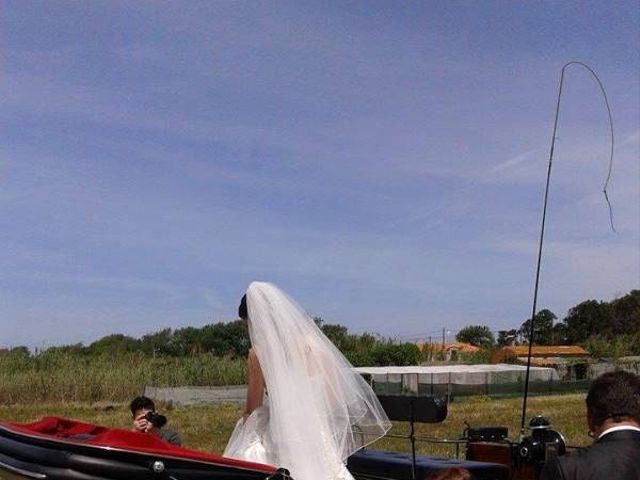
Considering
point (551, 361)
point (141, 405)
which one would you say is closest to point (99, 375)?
point (141, 405)

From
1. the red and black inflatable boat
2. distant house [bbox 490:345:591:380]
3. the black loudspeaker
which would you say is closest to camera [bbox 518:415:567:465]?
the red and black inflatable boat

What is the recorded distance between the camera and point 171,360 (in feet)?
97.0

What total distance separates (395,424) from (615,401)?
14851 millimetres

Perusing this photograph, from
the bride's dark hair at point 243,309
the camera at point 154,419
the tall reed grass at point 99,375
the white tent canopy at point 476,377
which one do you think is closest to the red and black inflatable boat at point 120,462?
the bride's dark hair at point 243,309

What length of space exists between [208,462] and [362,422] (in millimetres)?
1263

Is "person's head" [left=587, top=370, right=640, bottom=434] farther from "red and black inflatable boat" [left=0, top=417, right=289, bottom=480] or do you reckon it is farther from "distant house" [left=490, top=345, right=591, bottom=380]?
"distant house" [left=490, top=345, right=591, bottom=380]

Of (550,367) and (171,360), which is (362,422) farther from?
(550,367)

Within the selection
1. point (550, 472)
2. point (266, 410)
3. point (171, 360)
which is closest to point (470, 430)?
point (266, 410)

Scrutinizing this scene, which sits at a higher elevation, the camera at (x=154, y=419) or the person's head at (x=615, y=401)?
the person's head at (x=615, y=401)

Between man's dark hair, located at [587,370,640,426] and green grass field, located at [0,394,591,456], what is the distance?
847cm

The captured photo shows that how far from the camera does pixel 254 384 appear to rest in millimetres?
4461

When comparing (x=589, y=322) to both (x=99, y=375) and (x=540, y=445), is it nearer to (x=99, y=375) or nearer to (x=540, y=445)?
(x=99, y=375)

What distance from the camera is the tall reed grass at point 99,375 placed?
25.2 meters

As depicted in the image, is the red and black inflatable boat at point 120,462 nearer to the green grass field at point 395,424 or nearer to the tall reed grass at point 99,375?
the green grass field at point 395,424
